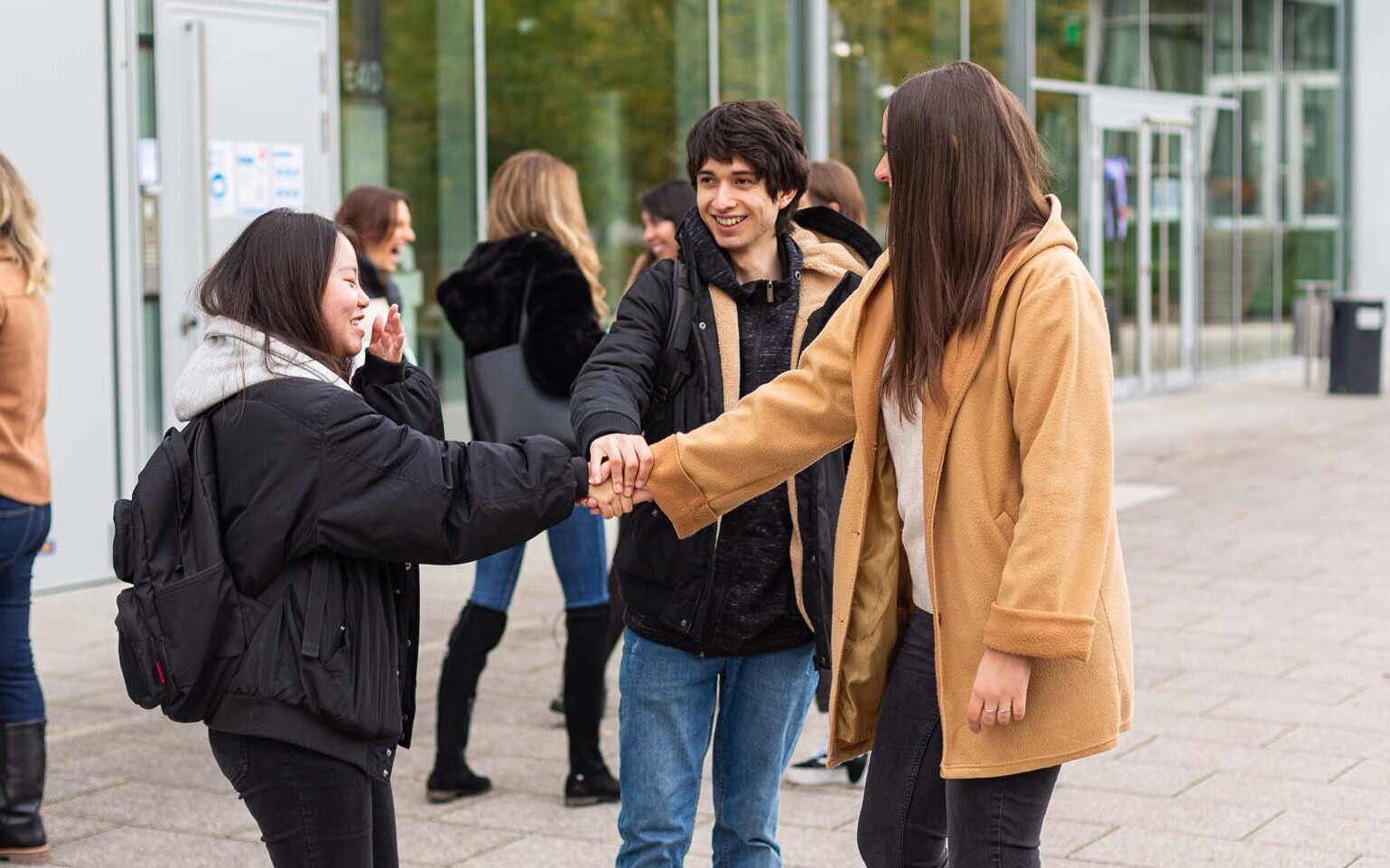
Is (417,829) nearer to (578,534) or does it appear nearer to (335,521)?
(578,534)

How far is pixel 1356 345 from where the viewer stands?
18734mm

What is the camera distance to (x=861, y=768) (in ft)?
18.4

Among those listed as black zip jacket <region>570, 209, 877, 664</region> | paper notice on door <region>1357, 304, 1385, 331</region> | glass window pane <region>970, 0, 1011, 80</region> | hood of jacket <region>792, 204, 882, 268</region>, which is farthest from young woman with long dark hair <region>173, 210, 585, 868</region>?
paper notice on door <region>1357, 304, 1385, 331</region>

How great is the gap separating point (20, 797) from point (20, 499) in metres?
0.79

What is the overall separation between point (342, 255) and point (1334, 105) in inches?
917

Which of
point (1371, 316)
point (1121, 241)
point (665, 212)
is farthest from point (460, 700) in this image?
point (1371, 316)

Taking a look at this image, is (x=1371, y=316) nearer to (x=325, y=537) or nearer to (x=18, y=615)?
(x=18, y=615)

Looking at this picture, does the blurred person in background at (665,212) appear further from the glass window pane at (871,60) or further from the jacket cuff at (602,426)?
the glass window pane at (871,60)

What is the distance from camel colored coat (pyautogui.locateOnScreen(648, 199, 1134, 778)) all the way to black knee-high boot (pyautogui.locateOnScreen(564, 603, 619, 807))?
7.24 ft

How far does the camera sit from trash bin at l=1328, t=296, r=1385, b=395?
18.5 meters

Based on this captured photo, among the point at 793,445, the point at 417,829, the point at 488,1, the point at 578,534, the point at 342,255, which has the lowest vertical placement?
the point at 417,829

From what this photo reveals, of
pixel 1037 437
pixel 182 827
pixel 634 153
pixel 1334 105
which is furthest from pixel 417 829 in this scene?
pixel 1334 105

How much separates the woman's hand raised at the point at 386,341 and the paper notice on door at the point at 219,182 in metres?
6.25

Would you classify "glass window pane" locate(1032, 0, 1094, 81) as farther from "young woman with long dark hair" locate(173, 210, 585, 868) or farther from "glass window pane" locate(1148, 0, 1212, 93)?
"young woman with long dark hair" locate(173, 210, 585, 868)
